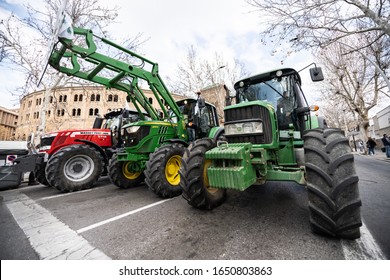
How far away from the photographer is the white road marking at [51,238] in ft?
6.17

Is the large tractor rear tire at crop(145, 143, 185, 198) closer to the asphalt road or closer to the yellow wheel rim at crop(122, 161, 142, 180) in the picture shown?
the asphalt road

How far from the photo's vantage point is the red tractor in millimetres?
4688

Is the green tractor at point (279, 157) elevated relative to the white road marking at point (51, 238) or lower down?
elevated

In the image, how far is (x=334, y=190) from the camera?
1.84 m

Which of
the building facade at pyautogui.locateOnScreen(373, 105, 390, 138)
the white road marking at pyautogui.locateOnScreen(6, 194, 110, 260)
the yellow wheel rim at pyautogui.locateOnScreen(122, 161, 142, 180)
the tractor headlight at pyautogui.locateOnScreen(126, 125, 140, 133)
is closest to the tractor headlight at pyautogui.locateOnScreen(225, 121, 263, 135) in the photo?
the white road marking at pyautogui.locateOnScreen(6, 194, 110, 260)

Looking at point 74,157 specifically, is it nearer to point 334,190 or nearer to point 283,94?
point 283,94

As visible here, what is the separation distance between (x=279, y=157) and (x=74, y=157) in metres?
5.37

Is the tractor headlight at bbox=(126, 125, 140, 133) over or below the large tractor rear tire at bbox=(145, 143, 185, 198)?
over

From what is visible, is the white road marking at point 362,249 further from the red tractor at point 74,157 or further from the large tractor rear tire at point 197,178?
the red tractor at point 74,157

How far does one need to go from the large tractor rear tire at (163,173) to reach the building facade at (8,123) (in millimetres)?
40606

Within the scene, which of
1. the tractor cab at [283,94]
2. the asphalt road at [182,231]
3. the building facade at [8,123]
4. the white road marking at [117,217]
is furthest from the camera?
the building facade at [8,123]

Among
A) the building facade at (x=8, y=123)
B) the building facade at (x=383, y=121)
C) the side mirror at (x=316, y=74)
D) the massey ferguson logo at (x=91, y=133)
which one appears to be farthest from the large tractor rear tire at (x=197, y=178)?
the building facade at (x=383, y=121)

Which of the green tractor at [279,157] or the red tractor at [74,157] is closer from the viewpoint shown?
the green tractor at [279,157]

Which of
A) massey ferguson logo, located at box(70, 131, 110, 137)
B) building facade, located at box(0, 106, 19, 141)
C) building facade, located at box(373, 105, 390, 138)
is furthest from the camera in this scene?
building facade, located at box(0, 106, 19, 141)
